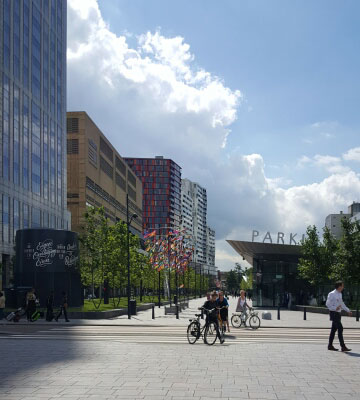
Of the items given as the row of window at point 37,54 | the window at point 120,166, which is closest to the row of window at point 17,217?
the row of window at point 37,54

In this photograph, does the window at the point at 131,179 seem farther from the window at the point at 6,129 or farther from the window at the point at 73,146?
the window at the point at 6,129

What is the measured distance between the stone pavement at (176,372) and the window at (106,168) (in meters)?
97.0

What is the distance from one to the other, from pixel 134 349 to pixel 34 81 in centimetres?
6361

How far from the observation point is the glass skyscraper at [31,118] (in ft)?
214

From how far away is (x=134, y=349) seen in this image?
17281 mm

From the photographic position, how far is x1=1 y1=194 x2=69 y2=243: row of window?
64.1 metres

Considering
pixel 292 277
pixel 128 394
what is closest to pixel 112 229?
pixel 292 277

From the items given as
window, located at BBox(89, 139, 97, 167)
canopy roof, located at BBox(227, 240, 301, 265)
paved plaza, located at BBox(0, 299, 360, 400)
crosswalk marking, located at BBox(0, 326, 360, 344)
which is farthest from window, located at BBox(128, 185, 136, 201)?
paved plaza, located at BBox(0, 299, 360, 400)

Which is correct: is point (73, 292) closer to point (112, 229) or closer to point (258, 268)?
point (112, 229)

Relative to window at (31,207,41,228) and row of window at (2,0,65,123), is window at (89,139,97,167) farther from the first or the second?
window at (31,207,41,228)

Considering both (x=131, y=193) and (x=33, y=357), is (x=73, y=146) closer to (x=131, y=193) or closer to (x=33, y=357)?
(x=131, y=193)

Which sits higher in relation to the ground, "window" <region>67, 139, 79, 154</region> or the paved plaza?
"window" <region>67, 139, 79, 154</region>

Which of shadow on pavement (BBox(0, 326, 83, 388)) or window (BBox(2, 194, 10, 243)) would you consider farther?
window (BBox(2, 194, 10, 243))

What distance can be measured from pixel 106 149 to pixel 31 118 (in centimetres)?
4510
